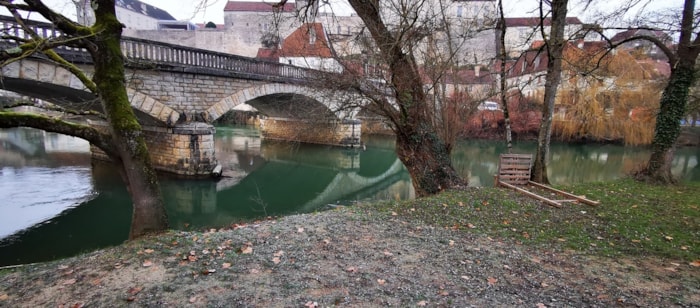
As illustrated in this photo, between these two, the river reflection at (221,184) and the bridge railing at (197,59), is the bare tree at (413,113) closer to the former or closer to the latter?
the bridge railing at (197,59)

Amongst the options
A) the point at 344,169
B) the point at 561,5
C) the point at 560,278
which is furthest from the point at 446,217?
the point at 344,169

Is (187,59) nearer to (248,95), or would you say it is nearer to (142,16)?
(248,95)

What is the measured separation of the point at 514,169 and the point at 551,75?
2005 millimetres

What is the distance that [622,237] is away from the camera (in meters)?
4.29

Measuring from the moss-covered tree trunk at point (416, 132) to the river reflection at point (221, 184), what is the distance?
335cm

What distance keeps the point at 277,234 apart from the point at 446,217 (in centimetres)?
238

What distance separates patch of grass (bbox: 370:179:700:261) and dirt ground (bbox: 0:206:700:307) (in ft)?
1.31

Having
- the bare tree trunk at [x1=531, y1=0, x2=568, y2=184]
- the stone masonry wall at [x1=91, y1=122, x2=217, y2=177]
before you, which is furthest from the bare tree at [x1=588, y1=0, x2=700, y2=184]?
the stone masonry wall at [x1=91, y1=122, x2=217, y2=177]

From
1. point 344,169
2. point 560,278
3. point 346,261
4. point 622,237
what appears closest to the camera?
point 560,278

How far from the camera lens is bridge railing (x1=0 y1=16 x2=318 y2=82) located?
30.7 ft

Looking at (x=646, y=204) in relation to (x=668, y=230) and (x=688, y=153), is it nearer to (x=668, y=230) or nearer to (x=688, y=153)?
(x=668, y=230)

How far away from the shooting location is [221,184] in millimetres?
12922

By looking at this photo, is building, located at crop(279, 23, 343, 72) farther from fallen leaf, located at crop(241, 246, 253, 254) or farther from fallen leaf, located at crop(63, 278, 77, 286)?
fallen leaf, located at crop(63, 278, 77, 286)

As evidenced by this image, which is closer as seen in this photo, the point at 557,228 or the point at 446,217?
the point at 557,228
